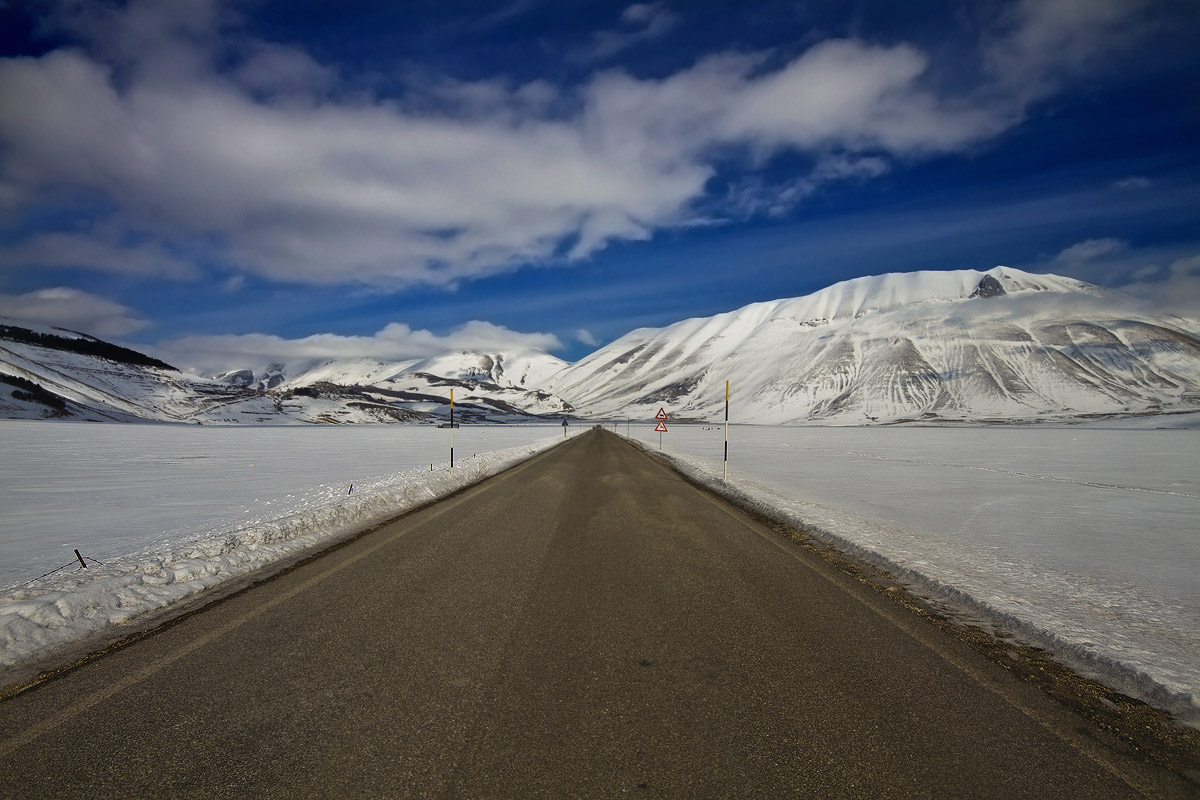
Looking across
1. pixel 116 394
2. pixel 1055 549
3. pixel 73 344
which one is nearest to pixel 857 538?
pixel 1055 549

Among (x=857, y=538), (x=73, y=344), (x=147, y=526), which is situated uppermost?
(x=73, y=344)

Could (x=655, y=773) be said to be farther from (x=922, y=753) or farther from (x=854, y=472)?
(x=854, y=472)

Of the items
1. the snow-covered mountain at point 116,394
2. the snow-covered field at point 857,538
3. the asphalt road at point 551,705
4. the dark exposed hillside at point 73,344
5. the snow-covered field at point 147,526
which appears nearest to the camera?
the asphalt road at point 551,705

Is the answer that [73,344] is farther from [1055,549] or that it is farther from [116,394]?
[1055,549]

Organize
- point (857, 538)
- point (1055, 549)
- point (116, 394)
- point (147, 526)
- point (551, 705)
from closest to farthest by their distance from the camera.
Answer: point (551, 705), point (1055, 549), point (857, 538), point (147, 526), point (116, 394)

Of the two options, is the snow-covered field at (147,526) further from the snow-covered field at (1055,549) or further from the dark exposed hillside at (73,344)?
the dark exposed hillside at (73,344)

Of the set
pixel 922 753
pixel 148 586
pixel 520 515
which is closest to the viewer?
pixel 922 753

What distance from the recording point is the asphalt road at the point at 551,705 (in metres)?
3.06

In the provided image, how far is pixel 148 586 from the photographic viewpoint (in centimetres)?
645

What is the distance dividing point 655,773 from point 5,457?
33.1 metres

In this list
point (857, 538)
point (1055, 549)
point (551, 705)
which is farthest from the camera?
point (857, 538)

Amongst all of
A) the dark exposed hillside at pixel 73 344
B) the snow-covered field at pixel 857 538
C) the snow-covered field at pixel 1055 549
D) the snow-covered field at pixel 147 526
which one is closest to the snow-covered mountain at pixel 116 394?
the dark exposed hillside at pixel 73 344

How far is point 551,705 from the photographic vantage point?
380cm

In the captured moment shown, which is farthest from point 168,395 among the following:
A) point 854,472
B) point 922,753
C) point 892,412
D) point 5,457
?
point 892,412
